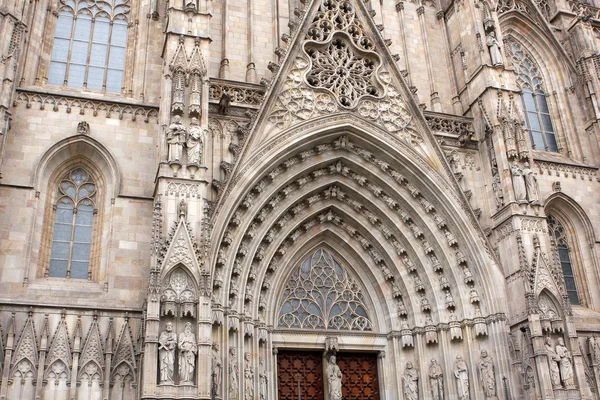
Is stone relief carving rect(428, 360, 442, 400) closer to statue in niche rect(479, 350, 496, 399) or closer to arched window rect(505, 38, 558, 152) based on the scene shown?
statue in niche rect(479, 350, 496, 399)

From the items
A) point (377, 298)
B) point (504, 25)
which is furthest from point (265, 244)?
point (504, 25)

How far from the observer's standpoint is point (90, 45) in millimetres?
16922

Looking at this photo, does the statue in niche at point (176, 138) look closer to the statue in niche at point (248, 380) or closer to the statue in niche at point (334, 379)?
the statue in niche at point (248, 380)

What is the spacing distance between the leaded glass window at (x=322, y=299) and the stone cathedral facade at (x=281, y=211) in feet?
0.19

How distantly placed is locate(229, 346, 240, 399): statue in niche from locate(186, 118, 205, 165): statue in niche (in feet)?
13.8

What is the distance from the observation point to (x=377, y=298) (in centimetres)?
1722

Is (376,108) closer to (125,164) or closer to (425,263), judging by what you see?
(425,263)

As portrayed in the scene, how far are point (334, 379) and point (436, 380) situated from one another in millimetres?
2459

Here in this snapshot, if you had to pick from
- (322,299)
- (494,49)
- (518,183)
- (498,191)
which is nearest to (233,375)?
(322,299)

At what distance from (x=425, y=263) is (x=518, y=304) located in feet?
8.36

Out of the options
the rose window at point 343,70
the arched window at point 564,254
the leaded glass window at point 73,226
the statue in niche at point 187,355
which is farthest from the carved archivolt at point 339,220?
the arched window at point 564,254

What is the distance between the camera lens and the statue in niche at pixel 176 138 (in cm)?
1389

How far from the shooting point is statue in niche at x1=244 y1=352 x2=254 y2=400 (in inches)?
556

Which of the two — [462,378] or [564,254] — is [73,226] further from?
[564,254]
